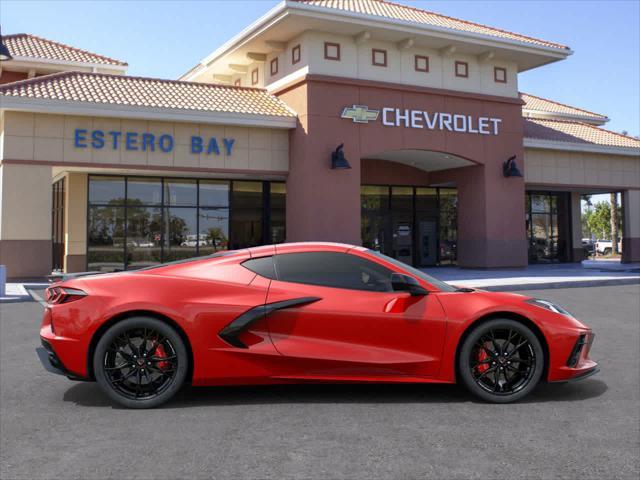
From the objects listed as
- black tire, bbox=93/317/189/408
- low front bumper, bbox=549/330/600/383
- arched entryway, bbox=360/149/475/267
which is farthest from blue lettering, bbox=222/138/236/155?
low front bumper, bbox=549/330/600/383

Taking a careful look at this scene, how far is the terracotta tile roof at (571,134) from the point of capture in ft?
88.0

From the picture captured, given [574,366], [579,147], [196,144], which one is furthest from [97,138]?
[579,147]

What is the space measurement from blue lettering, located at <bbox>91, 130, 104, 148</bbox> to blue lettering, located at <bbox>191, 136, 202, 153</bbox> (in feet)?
9.23

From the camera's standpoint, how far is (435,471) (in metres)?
3.51

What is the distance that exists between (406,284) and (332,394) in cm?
118

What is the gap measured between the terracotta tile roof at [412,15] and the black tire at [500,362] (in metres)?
16.8

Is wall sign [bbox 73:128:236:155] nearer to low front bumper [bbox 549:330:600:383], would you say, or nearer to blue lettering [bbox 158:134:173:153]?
blue lettering [bbox 158:134:173:153]

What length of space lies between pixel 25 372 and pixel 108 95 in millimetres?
15204

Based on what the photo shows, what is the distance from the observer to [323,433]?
4203mm

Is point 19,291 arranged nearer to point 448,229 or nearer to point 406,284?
point 406,284

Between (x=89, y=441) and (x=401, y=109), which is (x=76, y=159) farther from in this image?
(x=89, y=441)

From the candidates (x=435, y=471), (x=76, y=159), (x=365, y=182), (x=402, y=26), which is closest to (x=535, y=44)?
(x=402, y=26)

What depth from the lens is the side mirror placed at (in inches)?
192

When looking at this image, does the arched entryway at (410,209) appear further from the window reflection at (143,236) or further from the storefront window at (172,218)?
the window reflection at (143,236)
